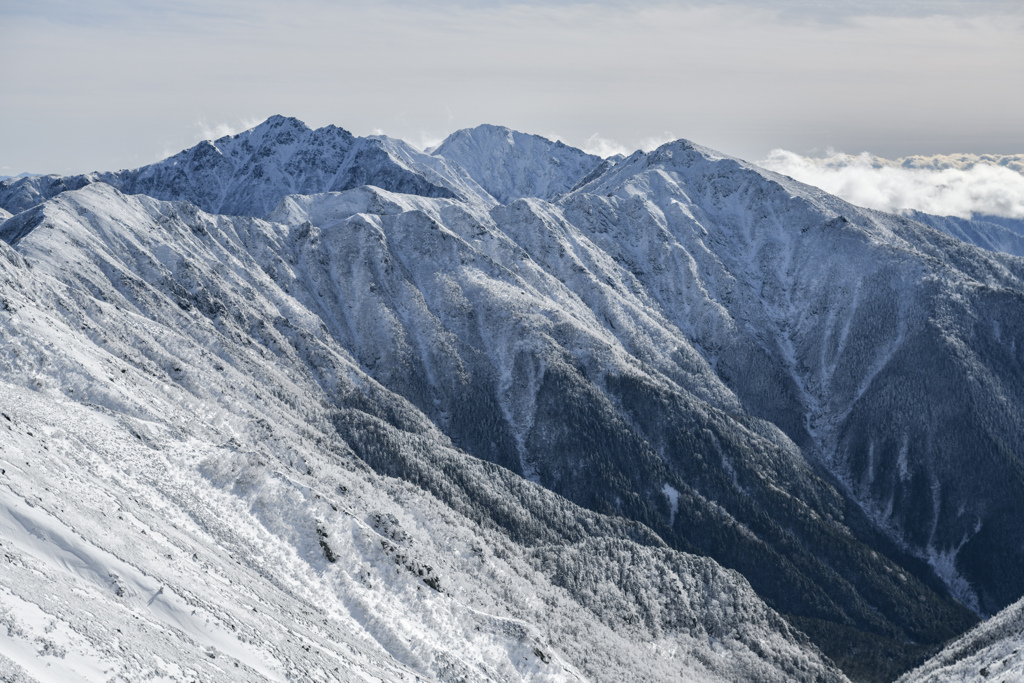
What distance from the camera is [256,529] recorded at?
79500 mm

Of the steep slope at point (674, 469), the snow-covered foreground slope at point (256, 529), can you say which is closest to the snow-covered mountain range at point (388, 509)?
the snow-covered foreground slope at point (256, 529)

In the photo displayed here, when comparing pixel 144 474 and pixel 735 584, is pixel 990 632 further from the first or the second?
pixel 144 474

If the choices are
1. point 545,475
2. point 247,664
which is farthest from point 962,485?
point 247,664

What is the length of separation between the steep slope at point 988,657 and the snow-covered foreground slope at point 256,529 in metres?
23.9

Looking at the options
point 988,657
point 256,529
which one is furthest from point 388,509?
point 988,657

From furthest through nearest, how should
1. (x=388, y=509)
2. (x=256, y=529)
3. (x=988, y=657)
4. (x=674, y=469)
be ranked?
(x=674, y=469) < (x=388, y=509) < (x=988, y=657) < (x=256, y=529)

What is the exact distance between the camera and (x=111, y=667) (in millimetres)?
41438

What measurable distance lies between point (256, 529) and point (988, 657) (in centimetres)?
8733

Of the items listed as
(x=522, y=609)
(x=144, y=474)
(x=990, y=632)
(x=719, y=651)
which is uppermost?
(x=144, y=474)

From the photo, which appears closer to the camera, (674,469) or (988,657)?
(988,657)

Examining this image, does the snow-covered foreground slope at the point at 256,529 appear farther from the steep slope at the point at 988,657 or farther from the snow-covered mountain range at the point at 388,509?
the steep slope at the point at 988,657

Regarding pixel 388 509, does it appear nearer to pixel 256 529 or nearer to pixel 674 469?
pixel 256 529

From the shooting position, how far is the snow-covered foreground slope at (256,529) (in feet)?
171

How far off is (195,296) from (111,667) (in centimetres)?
13474
